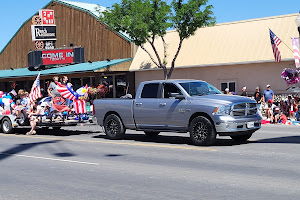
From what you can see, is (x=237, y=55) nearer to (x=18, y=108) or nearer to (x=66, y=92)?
(x=66, y=92)

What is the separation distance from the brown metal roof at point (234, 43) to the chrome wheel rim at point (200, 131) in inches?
563

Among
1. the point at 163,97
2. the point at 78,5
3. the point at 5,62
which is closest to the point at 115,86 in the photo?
the point at 78,5

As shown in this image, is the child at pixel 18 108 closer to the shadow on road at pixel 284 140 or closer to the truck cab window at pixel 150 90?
the truck cab window at pixel 150 90

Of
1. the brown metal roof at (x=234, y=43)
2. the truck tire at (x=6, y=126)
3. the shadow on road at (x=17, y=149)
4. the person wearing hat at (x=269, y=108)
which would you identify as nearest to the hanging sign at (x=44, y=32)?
the brown metal roof at (x=234, y=43)

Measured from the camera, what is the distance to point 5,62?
47344mm

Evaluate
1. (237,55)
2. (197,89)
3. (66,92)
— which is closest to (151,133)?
(197,89)

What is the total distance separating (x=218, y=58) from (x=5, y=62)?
2575 centimetres

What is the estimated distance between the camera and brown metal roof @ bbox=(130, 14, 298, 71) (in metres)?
27.3

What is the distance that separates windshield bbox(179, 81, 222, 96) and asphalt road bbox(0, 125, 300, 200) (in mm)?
1506

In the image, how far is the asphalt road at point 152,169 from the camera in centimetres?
761

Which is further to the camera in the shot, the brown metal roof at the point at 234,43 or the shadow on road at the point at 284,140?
the brown metal roof at the point at 234,43

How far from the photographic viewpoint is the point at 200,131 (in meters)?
13.1

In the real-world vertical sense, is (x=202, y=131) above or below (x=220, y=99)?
below

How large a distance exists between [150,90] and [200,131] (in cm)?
244
